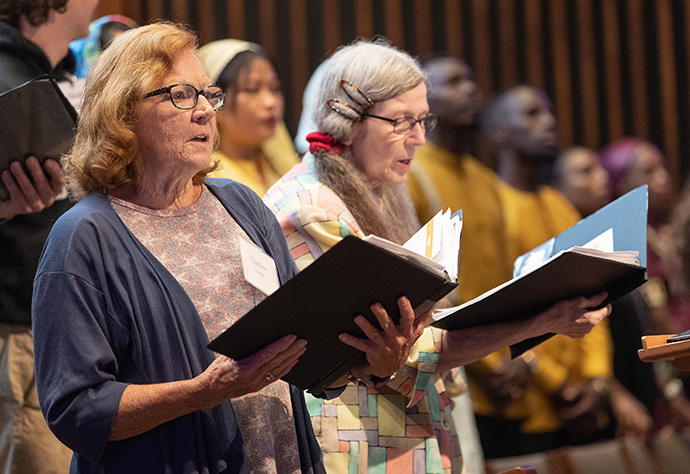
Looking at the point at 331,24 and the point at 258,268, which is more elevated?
the point at 331,24

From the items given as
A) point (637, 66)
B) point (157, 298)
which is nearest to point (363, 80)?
point (157, 298)

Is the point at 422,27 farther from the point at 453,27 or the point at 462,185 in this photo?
the point at 462,185

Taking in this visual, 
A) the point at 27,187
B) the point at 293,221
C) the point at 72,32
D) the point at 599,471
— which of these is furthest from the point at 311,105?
the point at 599,471

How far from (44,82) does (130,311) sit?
2.32 ft

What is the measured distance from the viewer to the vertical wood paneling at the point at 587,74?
5.98 metres

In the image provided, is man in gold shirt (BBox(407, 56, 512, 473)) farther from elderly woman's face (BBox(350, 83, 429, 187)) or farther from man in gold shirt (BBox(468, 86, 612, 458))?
elderly woman's face (BBox(350, 83, 429, 187))

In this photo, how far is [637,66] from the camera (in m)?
6.06

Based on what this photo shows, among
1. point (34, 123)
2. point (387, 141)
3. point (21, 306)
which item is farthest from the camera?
point (387, 141)

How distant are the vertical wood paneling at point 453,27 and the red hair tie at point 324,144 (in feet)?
11.6

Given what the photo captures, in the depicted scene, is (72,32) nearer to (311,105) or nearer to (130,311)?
(311,105)

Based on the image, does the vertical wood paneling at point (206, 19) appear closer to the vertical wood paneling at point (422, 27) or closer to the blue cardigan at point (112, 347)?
the vertical wood paneling at point (422, 27)

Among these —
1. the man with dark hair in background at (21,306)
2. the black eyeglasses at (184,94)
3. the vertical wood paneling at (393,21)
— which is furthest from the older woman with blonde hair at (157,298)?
the vertical wood paneling at (393,21)

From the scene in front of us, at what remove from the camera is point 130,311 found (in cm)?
160

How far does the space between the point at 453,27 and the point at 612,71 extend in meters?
1.09
